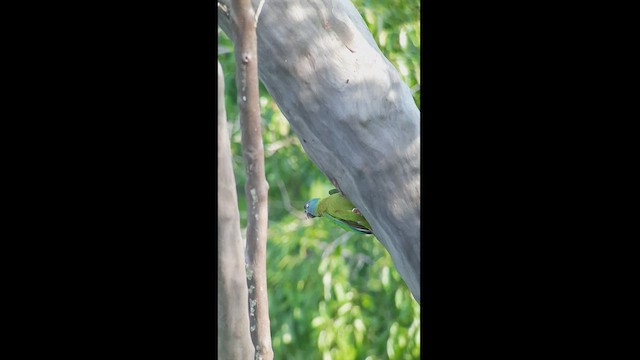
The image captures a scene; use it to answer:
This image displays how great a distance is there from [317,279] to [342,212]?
1.50 m

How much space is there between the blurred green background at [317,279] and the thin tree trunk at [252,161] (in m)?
1.45

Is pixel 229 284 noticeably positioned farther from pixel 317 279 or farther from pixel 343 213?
pixel 317 279

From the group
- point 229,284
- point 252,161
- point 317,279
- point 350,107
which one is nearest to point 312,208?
point 350,107

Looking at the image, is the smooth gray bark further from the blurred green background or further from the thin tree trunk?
the blurred green background

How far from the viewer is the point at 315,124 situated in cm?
133

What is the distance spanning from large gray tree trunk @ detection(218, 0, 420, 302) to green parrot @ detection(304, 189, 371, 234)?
0.28 ft

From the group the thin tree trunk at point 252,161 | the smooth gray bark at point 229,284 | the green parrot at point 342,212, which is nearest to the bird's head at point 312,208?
the green parrot at point 342,212

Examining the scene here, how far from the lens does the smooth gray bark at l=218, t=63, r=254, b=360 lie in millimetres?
1145

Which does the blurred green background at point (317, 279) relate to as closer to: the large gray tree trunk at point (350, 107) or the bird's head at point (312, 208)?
the bird's head at point (312, 208)

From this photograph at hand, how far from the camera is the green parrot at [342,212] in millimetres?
1437
